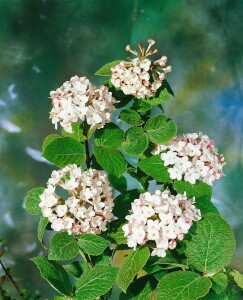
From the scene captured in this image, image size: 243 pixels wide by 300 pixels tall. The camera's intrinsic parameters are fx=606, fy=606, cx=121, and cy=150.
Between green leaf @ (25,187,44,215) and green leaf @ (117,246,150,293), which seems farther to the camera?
green leaf @ (25,187,44,215)

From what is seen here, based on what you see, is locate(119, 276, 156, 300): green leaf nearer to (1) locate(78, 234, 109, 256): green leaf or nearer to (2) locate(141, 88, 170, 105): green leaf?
(1) locate(78, 234, 109, 256): green leaf

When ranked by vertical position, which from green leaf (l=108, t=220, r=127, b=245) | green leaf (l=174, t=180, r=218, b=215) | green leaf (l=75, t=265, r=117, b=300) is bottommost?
green leaf (l=75, t=265, r=117, b=300)

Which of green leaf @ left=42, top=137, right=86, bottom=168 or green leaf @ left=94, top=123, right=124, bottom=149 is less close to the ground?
green leaf @ left=94, top=123, right=124, bottom=149

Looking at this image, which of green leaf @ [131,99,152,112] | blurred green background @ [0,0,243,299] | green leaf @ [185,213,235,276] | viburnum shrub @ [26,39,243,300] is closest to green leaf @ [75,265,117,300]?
viburnum shrub @ [26,39,243,300]

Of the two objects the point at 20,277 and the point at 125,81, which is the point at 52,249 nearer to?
the point at 125,81

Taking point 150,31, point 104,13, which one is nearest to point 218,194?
point 150,31

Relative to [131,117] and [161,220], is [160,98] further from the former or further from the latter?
[161,220]

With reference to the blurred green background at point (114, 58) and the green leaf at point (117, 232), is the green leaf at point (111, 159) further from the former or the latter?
the blurred green background at point (114, 58)

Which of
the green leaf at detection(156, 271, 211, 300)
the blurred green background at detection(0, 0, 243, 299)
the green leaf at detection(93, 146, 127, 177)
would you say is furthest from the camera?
the blurred green background at detection(0, 0, 243, 299)
